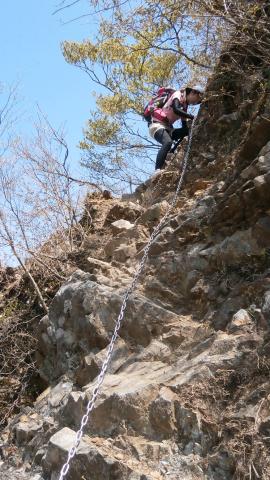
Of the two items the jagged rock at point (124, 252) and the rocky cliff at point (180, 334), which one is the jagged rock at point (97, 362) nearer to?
the rocky cliff at point (180, 334)

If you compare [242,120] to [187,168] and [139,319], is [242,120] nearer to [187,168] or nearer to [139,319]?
[187,168]

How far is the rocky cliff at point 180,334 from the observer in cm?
380

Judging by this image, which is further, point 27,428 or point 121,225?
point 121,225

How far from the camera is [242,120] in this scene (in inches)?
→ 266

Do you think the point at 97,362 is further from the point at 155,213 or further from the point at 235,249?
the point at 155,213

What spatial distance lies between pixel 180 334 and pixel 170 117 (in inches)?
159

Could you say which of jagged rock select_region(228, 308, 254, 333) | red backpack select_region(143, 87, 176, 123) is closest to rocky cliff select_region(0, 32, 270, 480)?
jagged rock select_region(228, 308, 254, 333)

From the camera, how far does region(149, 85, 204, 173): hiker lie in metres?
7.80

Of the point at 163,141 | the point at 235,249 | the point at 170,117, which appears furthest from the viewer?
the point at 170,117

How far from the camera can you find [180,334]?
495cm

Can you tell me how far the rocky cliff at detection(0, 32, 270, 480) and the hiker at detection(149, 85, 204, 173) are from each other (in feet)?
0.92

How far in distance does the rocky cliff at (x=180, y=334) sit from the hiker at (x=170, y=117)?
281mm

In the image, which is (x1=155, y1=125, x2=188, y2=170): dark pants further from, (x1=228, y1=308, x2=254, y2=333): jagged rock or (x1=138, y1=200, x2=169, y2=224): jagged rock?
(x1=228, y1=308, x2=254, y2=333): jagged rock

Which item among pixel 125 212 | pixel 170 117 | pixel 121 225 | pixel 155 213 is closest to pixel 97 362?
pixel 155 213
